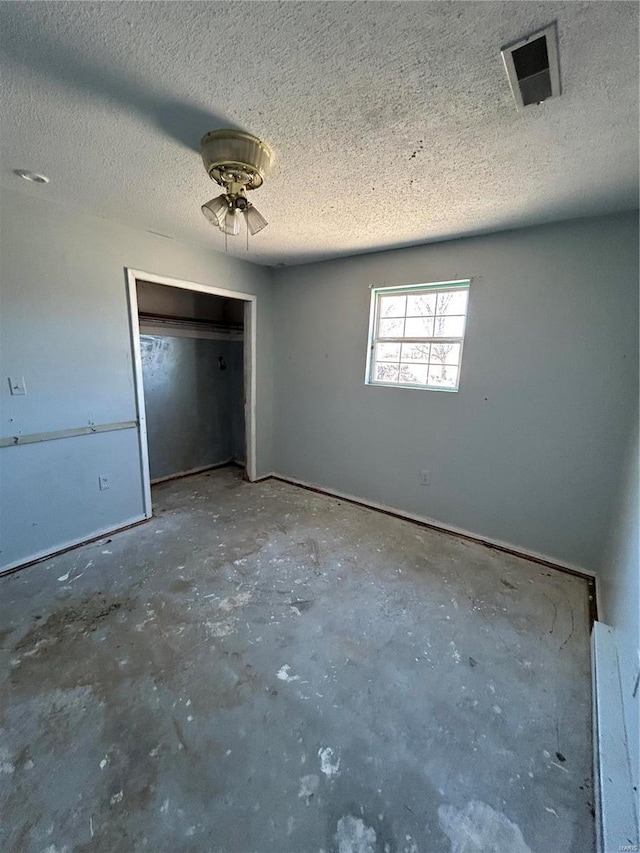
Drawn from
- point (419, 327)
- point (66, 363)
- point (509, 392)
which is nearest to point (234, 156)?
point (66, 363)

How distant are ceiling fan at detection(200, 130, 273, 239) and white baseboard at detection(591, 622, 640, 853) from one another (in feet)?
8.22

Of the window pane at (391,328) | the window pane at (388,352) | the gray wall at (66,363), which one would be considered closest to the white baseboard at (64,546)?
the gray wall at (66,363)

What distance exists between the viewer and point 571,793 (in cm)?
112

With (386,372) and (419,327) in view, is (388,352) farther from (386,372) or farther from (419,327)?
(419,327)

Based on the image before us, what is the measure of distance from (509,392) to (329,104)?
2030 mm

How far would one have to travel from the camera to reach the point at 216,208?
1.53 meters

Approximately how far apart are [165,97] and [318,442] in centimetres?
277

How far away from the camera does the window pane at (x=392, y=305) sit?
9.45 feet

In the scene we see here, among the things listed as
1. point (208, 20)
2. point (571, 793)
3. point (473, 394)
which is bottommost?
point (571, 793)

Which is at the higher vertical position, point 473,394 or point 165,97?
point 165,97

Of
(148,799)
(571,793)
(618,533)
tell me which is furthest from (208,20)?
(618,533)

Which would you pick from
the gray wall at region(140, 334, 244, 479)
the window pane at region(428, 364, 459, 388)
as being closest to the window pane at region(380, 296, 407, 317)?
the window pane at region(428, 364, 459, 388)

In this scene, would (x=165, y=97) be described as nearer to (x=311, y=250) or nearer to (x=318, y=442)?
(x=311, y=250)

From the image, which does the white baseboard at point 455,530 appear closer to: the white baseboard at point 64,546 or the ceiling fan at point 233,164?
the white baseboard at point 64,546
